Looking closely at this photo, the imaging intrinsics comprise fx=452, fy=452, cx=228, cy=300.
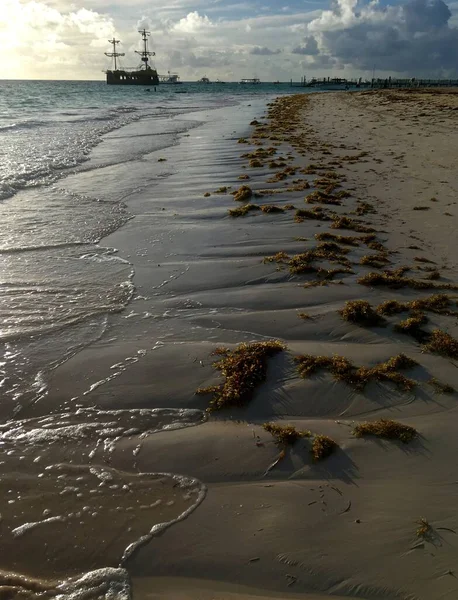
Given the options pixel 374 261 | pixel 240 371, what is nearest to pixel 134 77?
pixel 374 261

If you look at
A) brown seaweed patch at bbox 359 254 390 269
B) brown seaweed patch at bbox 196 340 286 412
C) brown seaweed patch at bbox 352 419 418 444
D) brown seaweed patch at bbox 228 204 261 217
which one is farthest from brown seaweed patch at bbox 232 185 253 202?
brown seaweed patch at bbox 352 419 418 444

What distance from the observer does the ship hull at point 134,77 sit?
378 ft

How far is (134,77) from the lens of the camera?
116875 millimetres

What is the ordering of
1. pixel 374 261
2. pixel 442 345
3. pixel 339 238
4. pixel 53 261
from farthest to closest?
pixel 339 238
pixel 53 261
pixel 374 261
pixel 442 345

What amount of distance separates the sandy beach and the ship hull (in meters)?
123

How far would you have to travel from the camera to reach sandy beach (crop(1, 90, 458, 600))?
2.27 m

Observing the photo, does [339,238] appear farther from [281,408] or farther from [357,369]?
[281,408]

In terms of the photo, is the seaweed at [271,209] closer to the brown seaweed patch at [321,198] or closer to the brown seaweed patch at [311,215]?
the brown seaweed patch at [311,215]

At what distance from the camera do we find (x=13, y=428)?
3.17 m

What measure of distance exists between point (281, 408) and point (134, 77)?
130 metres

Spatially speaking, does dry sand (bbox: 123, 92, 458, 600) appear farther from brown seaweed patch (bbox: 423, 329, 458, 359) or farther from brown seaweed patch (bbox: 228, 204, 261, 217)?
brown seaweed patch (bbox: 228, 204, 261, 217)

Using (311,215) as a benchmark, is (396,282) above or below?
below

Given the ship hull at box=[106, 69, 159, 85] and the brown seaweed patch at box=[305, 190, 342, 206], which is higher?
Result: the ship hull at box=[106, 69, 159, 85]

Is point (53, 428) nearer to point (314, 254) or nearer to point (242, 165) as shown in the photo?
point (314, 254)
